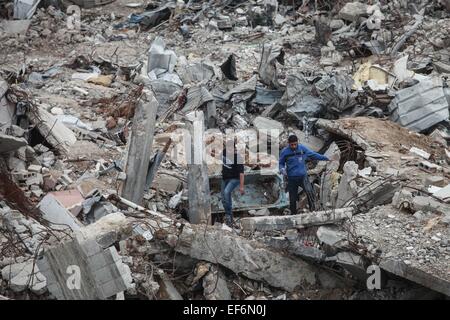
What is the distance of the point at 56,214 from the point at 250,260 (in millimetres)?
2260

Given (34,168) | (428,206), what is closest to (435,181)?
(428,206)

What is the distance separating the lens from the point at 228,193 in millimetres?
8539

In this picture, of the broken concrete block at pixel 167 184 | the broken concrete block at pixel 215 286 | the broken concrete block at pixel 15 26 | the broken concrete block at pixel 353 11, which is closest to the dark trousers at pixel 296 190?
the broken concrete block at pixel 167 184

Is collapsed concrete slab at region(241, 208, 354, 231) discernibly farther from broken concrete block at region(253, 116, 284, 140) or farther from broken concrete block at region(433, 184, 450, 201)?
broken concrete block at region(253, 116, 284, 140)

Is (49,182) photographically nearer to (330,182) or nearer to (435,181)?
(330,182)

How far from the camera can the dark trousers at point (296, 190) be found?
8594 mm

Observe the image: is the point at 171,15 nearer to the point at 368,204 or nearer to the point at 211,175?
the point at 211,175

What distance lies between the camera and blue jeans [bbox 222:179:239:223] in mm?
8523

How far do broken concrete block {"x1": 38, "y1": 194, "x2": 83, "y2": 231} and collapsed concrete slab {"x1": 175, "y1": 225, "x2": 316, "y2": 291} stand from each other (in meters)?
1.43

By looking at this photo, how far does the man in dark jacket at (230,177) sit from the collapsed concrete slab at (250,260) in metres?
1.74

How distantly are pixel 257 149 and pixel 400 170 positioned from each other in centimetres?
230

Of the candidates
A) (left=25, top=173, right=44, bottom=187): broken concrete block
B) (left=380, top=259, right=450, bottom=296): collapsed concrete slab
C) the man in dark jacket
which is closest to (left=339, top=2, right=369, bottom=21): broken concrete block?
the man in dark jacket

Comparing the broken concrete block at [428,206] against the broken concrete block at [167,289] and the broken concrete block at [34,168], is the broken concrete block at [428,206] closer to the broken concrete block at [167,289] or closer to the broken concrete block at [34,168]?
the broken concrete block at [167,289]
